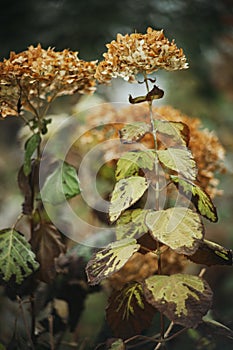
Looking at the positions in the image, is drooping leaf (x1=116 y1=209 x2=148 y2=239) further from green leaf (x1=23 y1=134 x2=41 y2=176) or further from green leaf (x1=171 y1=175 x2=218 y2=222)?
green leaf (x1=23 y1=134 x2=41 y2=176)

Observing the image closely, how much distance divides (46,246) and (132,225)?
0.20 metres

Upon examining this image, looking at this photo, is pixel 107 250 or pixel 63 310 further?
pixel 63 310

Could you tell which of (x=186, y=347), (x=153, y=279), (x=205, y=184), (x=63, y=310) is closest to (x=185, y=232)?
(x=153, y=279)

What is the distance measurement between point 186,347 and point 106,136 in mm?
419

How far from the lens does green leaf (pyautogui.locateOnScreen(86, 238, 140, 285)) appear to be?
66cm

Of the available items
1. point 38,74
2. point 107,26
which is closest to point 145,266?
point 38,74

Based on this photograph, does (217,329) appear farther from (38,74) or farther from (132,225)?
(38,74)

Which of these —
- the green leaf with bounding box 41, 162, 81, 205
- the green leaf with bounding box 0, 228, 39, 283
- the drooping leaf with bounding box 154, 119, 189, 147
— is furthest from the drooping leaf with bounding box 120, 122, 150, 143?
the green leaf with bounding box 0, 228, 39, 283

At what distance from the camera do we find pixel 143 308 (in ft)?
2.41

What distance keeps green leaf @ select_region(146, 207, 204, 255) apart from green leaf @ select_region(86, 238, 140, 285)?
43 millimetres

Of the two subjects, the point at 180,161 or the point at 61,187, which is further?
the point at 61,187

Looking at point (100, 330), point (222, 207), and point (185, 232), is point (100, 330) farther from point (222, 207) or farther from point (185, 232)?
point (222, 207)

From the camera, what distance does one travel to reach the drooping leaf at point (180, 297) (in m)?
0.63

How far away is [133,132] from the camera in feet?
2.42
